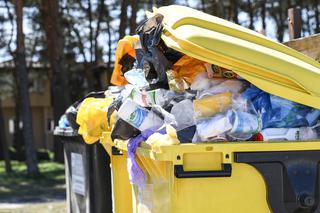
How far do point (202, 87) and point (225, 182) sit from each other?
21.1 inches

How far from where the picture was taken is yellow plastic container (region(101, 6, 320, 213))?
2.68m

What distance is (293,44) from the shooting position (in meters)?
4.87

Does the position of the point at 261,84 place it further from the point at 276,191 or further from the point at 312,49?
the point at 312,49

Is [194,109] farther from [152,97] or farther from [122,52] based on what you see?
[122,52]

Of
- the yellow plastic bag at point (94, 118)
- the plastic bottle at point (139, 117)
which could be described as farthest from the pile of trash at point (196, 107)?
the yellow plastic bag at point (94, 118)

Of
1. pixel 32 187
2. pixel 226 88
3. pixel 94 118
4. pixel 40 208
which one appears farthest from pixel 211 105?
pixel 32 187

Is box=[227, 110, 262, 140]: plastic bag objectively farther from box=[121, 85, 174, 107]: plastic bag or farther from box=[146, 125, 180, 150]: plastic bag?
box=[121, 85, 174, 107]: plastic bag

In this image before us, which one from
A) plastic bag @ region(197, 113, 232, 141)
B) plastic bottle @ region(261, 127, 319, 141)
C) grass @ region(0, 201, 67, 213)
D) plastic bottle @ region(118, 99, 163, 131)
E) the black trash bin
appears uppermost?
plastic bottle @ region(118, 99, 163, 131)

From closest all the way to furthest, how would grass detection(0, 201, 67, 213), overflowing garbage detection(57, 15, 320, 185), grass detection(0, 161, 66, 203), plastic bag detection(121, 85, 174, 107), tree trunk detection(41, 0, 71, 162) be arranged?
overflowing garbage detection(57, 15, 320, 185)
plastic bag detection(121, 85, 174, 107)
grass detection(0, 201, 67, 213)
grass detection(0, 161, 66, 203)
tree trunk detection(41, 0, 71, 162)

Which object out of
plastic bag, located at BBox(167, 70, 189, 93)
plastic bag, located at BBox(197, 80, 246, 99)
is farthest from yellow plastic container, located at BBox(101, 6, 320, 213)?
plastic bag, located at BBox(167, 70, 189, 93)

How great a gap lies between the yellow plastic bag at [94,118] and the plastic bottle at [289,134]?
1.44 metres

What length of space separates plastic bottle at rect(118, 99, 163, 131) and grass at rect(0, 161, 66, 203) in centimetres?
895

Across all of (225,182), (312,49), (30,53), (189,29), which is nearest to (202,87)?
(189,29)

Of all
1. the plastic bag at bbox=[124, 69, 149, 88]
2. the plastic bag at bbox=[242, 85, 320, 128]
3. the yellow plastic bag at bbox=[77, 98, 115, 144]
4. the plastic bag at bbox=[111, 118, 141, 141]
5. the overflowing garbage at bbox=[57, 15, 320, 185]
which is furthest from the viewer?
the yellow plastic bag at bbox=[77, 98, 115, 144]
